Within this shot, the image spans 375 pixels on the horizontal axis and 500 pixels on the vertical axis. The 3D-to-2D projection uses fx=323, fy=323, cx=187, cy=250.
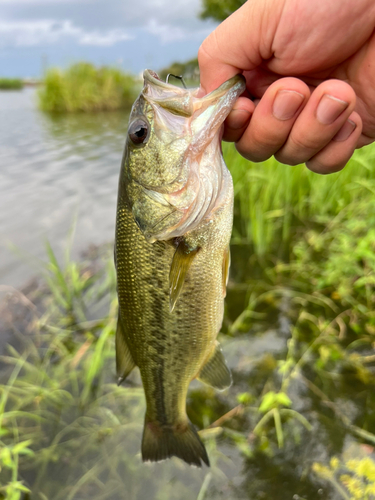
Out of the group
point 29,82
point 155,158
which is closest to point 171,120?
point 155,158

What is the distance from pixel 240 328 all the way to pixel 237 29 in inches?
94.5

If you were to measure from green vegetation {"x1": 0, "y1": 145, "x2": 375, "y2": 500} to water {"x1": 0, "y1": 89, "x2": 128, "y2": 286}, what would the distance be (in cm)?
146

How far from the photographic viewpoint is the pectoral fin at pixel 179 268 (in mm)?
1375

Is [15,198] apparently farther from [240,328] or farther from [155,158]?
[155,158]

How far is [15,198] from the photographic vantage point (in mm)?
6598

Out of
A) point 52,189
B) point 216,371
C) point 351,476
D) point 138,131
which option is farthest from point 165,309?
point 52,189

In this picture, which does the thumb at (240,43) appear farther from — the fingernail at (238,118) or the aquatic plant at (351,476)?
the aquatic plant at (351,476)

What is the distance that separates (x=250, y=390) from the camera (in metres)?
2.56

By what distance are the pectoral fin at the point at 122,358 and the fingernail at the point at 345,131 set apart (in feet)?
4.65

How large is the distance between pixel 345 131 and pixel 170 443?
1.81m

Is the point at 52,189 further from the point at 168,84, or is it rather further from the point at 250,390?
the point at 168,84

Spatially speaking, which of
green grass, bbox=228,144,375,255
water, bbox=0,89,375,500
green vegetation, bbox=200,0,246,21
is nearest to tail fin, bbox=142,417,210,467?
water, bbox=0,89,375,500

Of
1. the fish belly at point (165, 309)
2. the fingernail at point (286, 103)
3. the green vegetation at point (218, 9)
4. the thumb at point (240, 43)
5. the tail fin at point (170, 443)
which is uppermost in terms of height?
the green vegetation at point (218, 9)

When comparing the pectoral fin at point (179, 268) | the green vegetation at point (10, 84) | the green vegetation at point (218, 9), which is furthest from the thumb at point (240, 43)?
the green vegetation at point (10, 84)
